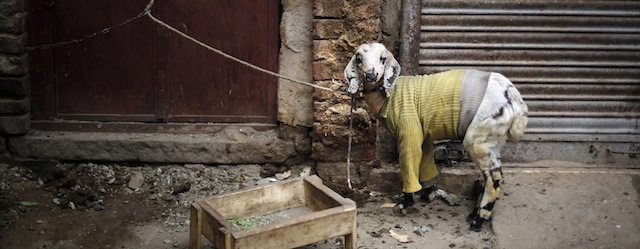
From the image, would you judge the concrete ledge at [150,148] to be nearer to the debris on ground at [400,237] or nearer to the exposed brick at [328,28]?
the exposed brick at [328,28]

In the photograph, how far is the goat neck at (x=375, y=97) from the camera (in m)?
5.89

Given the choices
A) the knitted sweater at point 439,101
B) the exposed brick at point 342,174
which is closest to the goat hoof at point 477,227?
the knitted sweater at point 439,101

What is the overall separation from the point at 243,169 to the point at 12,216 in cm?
181

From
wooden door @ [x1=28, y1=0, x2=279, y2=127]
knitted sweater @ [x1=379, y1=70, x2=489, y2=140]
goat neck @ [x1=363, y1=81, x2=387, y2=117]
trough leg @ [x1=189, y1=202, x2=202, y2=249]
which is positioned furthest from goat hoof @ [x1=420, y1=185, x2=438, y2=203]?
trough leg @ [x1=189, y1=202, x2=202, y2=249]

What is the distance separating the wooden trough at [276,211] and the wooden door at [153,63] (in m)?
1.33

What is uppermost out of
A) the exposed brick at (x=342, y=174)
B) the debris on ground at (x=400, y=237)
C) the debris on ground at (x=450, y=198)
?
the exposed brick at (x=342, y=174)

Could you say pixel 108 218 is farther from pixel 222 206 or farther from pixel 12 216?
pixel 222 206

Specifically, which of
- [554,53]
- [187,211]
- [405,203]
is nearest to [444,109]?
[405,203]

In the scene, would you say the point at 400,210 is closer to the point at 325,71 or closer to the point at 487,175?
the point at 487,175

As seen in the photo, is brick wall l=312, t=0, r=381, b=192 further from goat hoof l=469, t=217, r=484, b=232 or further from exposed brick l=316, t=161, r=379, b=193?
goat hoof l=469, t=217, r=484, b=232

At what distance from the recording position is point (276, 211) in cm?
571

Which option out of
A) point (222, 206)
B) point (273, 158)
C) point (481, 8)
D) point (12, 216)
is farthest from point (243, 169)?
point (481, 8)

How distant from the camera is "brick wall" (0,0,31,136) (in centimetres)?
644

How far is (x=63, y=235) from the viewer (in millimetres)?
5879
